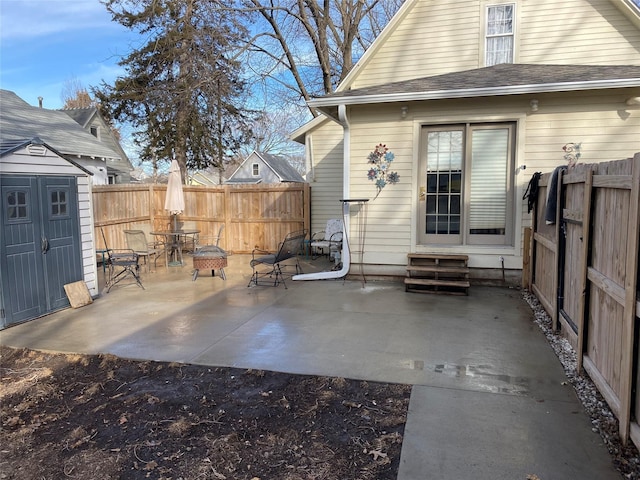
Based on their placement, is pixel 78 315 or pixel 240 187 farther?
pixel 240 187

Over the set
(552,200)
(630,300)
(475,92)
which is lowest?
(630,300)

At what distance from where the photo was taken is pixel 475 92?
244 inches

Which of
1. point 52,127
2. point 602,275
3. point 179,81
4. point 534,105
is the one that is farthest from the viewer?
point 179,81

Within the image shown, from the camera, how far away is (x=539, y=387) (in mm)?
3352

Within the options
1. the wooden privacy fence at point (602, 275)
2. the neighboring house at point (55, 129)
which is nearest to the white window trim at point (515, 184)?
the wooden privacy fence at point (602, 275)

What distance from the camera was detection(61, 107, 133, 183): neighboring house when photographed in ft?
64.0

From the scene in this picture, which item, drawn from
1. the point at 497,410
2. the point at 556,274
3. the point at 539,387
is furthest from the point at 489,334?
the point at 497,410

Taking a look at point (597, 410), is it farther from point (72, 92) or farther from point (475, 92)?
point (72, 92)

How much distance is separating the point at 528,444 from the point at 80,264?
5.82 metres

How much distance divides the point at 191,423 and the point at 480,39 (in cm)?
815

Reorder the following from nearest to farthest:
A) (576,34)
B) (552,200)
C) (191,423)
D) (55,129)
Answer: (191,423) → (552,200) → (576,34) → (55,129)

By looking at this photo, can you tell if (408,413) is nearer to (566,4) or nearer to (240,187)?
(566,4)

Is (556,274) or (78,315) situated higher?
(556,274)

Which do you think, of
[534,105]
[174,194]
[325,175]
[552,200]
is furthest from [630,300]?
[325,175]
